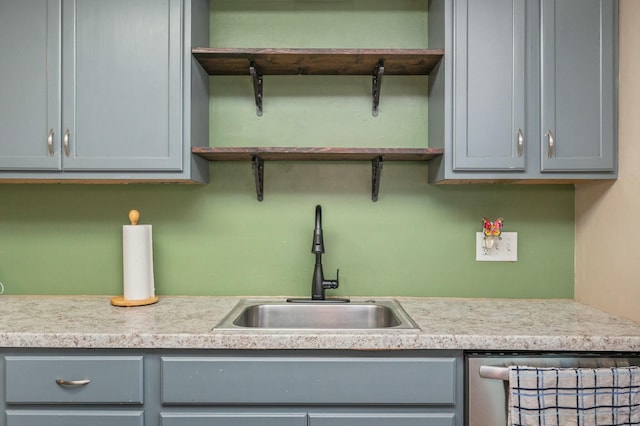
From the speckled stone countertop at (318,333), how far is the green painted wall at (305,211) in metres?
0.32

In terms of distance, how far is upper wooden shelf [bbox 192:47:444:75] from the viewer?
1.62 m

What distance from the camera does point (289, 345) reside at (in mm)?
1286

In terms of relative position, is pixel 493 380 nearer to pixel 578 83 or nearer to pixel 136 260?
pixel 578 83

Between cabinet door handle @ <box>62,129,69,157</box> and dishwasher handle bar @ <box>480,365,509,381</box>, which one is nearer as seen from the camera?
dishwasher handle bar @ <box>480,365,509,381</box>

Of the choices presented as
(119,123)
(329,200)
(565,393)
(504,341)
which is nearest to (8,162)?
(119,123)

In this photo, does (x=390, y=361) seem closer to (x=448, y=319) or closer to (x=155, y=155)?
(x=448, y=319)

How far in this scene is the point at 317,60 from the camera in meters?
1.70

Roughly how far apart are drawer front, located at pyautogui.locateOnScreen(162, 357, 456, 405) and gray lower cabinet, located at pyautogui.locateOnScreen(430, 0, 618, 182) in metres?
0.73

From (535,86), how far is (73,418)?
1.85 metres

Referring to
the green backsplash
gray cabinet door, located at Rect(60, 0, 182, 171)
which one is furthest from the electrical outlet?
gray cabinet door, located at Rect(60, 0, 182, 171)

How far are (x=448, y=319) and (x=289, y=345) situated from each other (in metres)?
0.57

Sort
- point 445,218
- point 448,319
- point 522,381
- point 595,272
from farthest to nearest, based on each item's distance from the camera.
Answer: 1. point 445,218
2. point 595,272
3. point 448,319
4. point 522,381

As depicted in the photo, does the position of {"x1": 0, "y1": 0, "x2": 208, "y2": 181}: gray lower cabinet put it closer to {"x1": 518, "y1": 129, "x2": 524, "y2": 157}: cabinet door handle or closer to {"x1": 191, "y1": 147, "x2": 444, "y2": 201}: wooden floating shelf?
{"x1": 191, "y1": 147, "x2": 444, "y2": 201}: wooden floating shelf

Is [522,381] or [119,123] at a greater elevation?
[119,123]
